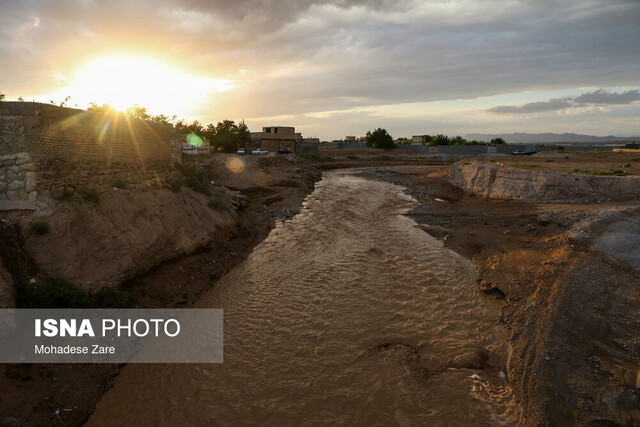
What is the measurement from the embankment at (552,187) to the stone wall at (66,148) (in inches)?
860

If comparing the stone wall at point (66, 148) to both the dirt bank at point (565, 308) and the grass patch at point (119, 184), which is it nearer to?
the grass patch at point (119, 184)

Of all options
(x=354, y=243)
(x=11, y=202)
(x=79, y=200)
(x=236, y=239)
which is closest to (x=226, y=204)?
(x=236, y=239)

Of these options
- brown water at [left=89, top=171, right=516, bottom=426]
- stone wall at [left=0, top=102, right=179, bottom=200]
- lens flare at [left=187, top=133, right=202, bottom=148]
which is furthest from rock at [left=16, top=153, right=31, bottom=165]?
lens flare at [left=187, top=133, right=202, bottom=148]

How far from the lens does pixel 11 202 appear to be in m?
8.97

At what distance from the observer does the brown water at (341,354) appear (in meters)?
6.98

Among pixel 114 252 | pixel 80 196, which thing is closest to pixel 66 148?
pixel 80 196

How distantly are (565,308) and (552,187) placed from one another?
1445cm

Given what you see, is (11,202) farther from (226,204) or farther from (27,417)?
(226,204)

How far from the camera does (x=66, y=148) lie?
33.7 ft

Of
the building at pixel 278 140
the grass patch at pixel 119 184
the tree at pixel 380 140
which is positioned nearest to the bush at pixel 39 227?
the grass patch at pixel 119 184

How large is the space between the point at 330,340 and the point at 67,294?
264 inches

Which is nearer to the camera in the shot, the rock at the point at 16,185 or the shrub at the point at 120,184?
the rock at the point at 16,185

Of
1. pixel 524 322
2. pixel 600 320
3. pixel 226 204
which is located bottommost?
pixel 524 322

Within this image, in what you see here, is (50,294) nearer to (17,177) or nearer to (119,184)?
(17,177)
